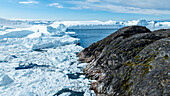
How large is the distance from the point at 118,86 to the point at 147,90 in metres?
1.85

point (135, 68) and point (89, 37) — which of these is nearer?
point (135, 68)

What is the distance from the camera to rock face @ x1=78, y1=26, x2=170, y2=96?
241 inches

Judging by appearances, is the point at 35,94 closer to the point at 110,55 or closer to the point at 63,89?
the point at 63,89

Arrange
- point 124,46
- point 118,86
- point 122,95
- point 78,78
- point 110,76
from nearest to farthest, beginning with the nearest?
point 122,95
point 118,86
point 110,76
point 124,46
point 78,78

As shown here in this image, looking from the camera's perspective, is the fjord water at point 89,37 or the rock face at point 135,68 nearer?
the rock face at point 135,68

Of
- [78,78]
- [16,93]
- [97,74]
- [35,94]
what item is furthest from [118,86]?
[16,93]

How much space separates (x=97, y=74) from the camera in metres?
11.1

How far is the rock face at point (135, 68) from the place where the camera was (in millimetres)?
6133

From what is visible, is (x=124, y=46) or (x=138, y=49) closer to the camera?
(x=138, y=49)

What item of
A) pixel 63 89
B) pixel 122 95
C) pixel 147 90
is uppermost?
pixel 147 90

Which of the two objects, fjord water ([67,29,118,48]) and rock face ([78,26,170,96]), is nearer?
rock face ([78,26,170,96])

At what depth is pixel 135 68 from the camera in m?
7.78

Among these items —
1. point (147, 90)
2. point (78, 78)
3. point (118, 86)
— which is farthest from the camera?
point (78, 78)

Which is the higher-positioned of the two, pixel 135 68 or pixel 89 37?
pixel 89 37
